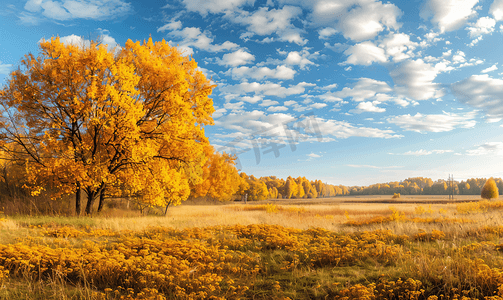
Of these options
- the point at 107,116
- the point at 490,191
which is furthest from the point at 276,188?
the point at 107,116

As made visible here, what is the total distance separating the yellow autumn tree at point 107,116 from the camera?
14.4 m

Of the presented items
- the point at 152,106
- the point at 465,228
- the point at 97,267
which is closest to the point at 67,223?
the point at 152,106

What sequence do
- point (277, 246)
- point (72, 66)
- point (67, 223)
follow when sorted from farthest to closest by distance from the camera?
point (72, 66)
point (67, 223)
point (277, 246)

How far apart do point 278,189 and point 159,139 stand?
11705cm

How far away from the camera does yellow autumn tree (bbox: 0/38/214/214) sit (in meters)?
14.4

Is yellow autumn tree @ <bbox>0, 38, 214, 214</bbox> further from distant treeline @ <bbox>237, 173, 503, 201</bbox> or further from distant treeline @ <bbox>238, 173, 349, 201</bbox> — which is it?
distant treeline @ <bbox>237, 173, 503, 201</bbox>

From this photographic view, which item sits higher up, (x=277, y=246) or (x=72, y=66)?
(x=72, y=66)

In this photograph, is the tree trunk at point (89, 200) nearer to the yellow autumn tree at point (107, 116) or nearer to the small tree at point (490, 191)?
the yellow autumn tree at point (107, 116)

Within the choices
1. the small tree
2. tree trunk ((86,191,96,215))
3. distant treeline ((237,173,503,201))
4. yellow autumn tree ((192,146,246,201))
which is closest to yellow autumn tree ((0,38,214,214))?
tree trunk ((86,191,96,215))

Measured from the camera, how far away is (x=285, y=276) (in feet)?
18.9

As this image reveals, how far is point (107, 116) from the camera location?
14.1 metres

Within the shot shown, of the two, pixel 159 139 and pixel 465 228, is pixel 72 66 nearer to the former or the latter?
pixel 159 139

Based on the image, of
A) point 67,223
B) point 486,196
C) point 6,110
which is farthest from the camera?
point 486,196

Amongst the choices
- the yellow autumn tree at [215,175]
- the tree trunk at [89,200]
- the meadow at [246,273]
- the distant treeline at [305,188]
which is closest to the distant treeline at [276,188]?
the distant treeline at [305,188]
